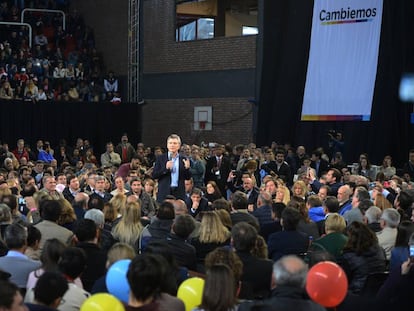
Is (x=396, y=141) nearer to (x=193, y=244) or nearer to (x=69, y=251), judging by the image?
(x=193, y=244)

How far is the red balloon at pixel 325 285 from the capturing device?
5668 mm

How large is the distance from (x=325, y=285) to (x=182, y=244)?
2825 mm

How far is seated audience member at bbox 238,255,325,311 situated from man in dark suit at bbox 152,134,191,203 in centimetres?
651

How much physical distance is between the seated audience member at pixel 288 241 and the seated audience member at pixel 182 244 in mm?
922

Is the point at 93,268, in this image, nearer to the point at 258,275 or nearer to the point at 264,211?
the point at 258,275

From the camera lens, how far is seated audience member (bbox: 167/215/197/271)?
815 cm

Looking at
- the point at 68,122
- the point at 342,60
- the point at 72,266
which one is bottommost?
the point at 68,122

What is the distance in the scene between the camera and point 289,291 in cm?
536

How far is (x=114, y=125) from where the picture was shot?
2959 cm

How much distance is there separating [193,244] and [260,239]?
142 centimetres

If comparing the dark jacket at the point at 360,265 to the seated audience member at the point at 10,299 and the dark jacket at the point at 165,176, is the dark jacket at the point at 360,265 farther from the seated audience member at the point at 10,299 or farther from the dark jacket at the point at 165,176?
the dark jacket at the point at 165,176

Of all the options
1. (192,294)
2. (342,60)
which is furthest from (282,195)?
(342,60)

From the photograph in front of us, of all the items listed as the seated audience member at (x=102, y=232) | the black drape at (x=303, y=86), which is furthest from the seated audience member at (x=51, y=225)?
the black drape at (x=303, y=86)

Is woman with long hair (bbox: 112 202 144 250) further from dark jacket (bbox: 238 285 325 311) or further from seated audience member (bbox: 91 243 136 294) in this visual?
dark jacket (bbox: 238 285 325 311)
